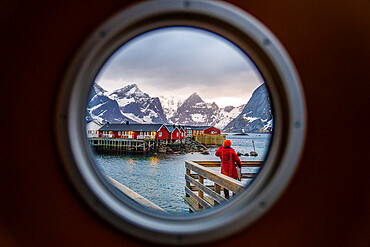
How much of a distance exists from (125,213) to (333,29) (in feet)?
2.31

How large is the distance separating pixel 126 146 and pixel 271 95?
17284 millimetres

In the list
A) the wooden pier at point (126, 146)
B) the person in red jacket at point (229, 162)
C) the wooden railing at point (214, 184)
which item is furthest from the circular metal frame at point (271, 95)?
the wooden pier at point (126, 146)

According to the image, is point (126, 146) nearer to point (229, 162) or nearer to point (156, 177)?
point (156, 177)

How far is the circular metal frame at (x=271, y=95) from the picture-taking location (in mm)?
557

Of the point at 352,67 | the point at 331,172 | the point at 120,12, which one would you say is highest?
the point at 120,12

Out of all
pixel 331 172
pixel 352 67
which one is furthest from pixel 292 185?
pixel 352 67

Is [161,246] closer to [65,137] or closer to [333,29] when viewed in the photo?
[65,137]

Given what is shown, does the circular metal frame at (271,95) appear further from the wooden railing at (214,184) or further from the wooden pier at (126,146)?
the wooden pier at (126,146)

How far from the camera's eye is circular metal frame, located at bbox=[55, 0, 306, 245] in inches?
21.9

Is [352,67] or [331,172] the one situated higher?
[352,67]

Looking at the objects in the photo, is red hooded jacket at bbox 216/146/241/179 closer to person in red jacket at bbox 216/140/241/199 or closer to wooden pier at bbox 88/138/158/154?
person in red jacket at bbox 216/140/241/199

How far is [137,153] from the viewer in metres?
18.3

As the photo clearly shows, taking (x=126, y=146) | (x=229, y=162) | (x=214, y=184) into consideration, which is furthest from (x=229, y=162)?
(x=126, y=146)

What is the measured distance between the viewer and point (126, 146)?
17.2m
